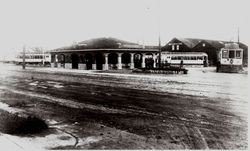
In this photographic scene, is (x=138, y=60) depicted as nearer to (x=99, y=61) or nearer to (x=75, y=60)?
(x=99, y=61)

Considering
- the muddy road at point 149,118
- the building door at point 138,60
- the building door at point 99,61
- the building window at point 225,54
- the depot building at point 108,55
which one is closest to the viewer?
the muddy road at point 149,118

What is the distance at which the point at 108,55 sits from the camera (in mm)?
45781

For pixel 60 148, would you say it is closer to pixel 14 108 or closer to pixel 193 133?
pixel 193 133

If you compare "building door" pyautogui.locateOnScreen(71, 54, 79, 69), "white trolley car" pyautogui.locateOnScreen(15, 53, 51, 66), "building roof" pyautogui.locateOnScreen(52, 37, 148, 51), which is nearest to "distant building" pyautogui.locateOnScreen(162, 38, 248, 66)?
"building roof" pyautogui.locateOnScreen(52, 37, 148, 51)

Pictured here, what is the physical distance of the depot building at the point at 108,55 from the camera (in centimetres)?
4466

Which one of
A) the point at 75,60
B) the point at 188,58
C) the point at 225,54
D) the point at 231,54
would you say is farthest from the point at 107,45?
the point at 188,58

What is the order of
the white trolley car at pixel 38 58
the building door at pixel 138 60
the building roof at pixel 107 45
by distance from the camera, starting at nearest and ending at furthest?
the building roof at pixel 107 45, the building door at pixel 138 60, the white trolley car at pixel 38 58

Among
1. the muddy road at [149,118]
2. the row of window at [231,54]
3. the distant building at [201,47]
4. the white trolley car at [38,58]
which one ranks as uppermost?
the distant building at [201,47]

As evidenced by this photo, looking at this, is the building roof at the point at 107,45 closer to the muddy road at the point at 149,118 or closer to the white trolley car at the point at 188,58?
the white trolley car at the point at 188,58

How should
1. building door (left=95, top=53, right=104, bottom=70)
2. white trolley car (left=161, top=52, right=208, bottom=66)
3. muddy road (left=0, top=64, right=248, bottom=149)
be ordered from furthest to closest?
white trolley car (left=161, top=52, right=208, bottom=66)
building door (left=95, top=53, right=104, bottom=70)
muddy road (left=0, top=64, right=248, bottom=149)

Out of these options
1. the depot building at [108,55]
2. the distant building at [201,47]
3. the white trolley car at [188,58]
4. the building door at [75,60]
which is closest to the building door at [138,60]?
the depot building at [108,55]

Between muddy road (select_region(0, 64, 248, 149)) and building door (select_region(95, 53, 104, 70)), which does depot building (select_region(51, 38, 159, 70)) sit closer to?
building door (select_region(95, 53, 104, 70))

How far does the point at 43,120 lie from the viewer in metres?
10.8

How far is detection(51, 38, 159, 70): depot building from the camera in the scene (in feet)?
147
